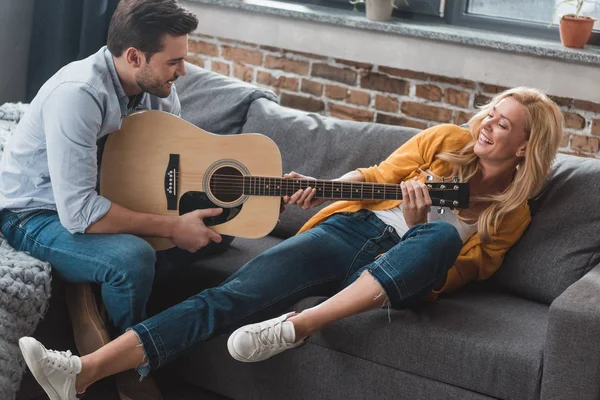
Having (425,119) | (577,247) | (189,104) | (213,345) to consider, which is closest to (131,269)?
(213,345)

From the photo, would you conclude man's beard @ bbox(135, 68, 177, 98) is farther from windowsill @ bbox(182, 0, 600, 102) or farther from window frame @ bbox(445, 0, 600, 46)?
window frame @ bbox(445, 0, 600, 46)

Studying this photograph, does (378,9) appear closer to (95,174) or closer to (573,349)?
(95,174)

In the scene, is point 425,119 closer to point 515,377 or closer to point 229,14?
→ point 229,14

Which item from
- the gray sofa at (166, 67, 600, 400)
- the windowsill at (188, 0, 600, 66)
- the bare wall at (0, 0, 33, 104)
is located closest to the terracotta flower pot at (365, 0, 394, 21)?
the windowsill at (188, 0, 600, 66)

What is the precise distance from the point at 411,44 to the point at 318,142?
69cm

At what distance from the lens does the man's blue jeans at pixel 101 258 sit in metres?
2.19

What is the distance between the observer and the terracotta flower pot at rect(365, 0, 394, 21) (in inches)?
133

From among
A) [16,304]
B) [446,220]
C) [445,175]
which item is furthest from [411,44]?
[16,304]

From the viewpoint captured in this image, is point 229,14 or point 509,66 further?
point 229,14

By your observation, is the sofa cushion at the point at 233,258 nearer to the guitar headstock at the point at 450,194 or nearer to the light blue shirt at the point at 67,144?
the light blue shirt at the point at 67,144

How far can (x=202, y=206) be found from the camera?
7.77ft

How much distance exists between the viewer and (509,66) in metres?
3.08

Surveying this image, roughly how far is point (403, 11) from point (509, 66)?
62 centimetres

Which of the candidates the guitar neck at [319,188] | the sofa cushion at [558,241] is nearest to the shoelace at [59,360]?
the guitar neck at [319,188]
